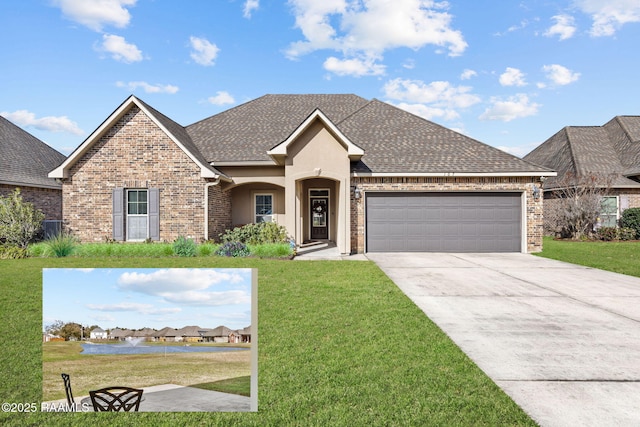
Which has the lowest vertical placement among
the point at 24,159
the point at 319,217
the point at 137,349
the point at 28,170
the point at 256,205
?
the point at 137,349

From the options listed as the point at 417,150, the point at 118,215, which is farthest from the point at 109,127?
the point at 417,150

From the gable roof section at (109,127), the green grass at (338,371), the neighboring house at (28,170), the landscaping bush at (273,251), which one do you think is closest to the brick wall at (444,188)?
the landscaping bush at (273,251)

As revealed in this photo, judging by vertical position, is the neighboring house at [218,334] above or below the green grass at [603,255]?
above

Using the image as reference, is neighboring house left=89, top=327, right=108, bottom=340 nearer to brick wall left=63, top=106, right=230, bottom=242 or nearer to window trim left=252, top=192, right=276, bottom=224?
brick wall left=63, top=106, right=230, bottom=242

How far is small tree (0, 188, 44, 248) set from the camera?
13734 millimetres

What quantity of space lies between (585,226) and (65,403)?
907 inches

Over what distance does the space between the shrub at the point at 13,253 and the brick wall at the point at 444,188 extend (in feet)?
38.8

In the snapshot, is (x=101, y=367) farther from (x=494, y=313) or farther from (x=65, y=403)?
(x=494, y=313)

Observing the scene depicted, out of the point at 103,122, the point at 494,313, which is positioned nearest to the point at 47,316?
the point at 494,313

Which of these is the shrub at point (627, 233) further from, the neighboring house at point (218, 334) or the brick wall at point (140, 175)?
the neighboring house at point (218, 334)

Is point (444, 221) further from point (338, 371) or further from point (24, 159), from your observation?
point (24, 159)

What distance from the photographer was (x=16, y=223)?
45.4 ft

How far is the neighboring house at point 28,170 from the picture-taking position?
1677 cm

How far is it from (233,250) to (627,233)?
1950cm
